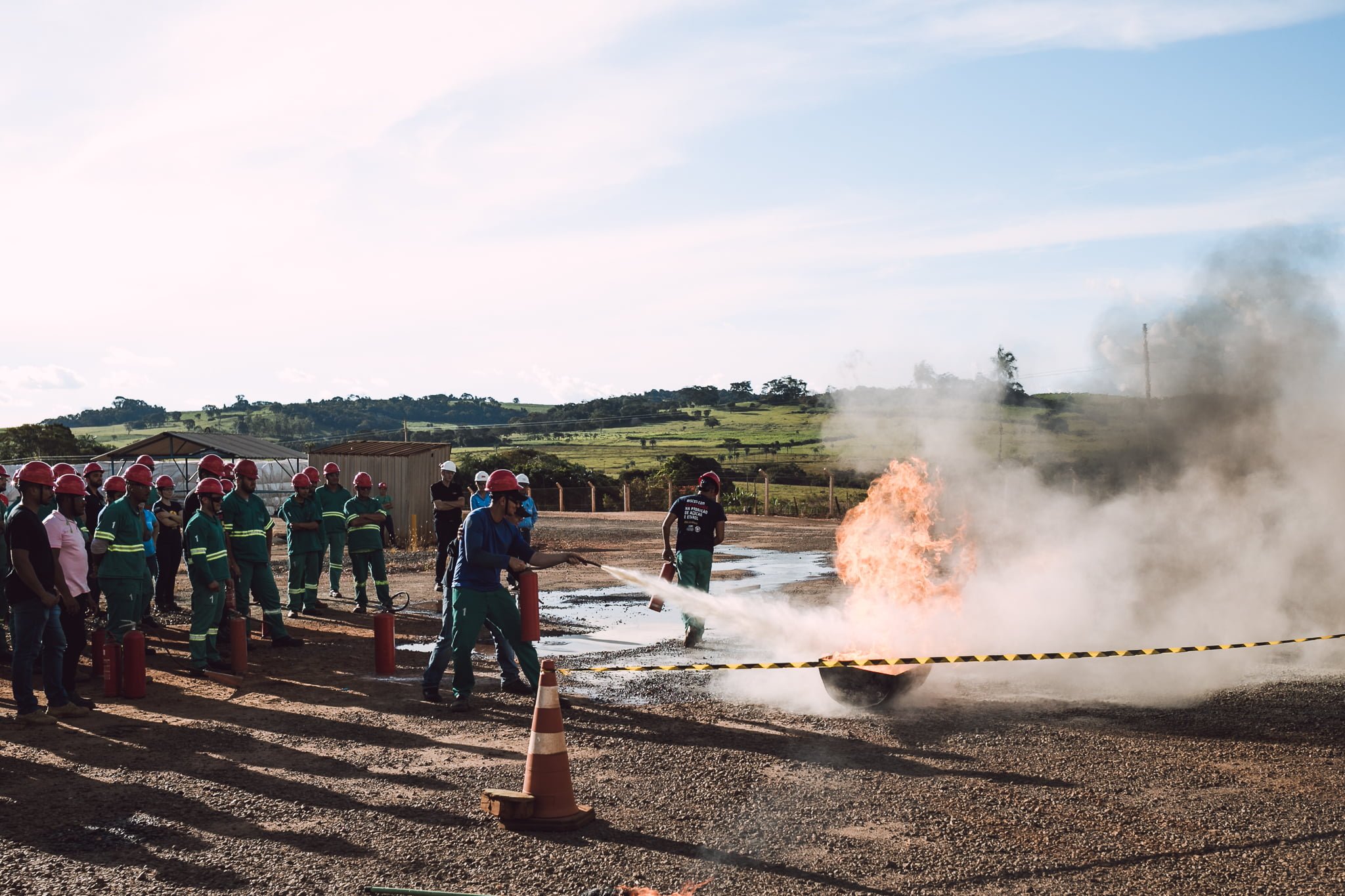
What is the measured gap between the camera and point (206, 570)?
10.3 meters

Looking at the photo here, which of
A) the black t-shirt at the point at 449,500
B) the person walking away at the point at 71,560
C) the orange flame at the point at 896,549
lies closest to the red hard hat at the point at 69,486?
the person walking away at the point at 71,560

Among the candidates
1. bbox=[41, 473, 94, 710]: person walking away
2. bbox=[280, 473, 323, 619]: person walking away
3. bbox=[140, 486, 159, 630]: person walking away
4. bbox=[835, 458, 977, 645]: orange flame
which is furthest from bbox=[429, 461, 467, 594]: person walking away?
bbox=[835, 458, 977, 645]: orange flame

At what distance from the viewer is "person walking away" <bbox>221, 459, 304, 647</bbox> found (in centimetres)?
1187

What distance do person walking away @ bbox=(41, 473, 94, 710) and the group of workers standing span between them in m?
0.01

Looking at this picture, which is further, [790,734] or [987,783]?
[790,734]

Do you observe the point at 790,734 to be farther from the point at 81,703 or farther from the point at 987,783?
the point at 81,703

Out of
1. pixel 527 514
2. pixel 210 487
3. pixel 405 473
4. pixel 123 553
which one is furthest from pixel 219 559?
pixel 405 473

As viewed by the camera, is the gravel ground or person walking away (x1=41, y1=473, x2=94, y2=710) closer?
the gravel ground

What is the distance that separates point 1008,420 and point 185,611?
136 feet

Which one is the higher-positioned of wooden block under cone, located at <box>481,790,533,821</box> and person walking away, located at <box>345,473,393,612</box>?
person walking away, located at <box>345,473,393,612</box>

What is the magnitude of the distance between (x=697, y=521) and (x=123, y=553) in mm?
5918

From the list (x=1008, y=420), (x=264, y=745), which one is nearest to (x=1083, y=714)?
(x=264, y=745)

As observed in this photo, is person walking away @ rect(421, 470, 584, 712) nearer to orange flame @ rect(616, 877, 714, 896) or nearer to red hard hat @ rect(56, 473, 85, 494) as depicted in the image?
red hard hat @ rect(56, 473, 85, 494)

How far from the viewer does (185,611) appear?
15.7 m
